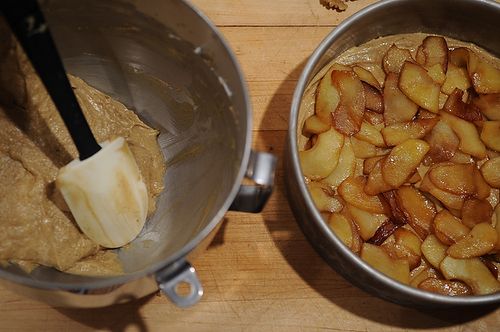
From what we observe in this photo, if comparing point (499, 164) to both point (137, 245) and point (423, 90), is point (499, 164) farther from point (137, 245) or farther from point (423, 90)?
point (137, 245)

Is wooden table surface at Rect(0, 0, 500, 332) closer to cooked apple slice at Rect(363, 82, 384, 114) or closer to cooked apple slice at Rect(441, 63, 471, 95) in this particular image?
cooked apple slice at Rect(363, 82, 384, 114)

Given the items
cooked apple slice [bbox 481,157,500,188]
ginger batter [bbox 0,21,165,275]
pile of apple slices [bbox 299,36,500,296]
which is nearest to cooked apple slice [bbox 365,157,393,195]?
pile of apple slices [bbox 299,36,500,296]

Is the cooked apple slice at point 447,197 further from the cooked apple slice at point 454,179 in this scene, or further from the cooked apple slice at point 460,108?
the cooked apple slice at point 460,108

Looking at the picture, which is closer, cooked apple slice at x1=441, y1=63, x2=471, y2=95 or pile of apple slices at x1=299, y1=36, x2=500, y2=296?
A: pile of apple slices at x1=299, y1=36, x2=500, y2=296

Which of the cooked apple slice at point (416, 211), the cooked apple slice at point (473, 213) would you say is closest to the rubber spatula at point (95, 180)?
the cooked apple slice at point (416, 211)

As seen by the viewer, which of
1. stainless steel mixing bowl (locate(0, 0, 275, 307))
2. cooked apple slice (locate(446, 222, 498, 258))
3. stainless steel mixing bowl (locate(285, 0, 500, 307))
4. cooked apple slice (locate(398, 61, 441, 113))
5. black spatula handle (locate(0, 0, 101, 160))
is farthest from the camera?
cooked apple slice (locate(398, 61, 441, 113))

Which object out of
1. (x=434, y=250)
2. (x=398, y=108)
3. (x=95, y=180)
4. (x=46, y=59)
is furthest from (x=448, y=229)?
(x=46, y=59)

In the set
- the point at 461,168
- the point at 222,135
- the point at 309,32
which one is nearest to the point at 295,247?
the point at 222,135
